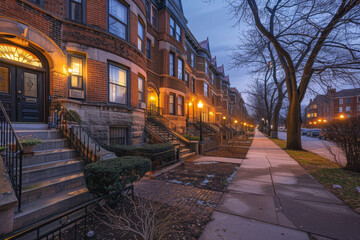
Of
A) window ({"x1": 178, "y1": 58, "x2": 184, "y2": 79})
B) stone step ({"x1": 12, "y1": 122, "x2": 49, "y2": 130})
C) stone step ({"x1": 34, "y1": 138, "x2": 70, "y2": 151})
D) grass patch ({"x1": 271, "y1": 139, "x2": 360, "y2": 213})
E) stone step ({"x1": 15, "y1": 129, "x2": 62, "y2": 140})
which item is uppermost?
window ({"x1": 178, "y1": 58, "x2": 184, "y2": 79})

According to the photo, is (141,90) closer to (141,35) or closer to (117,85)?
(117,85)

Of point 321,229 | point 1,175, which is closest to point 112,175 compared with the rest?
point 1,175

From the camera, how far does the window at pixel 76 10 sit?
22.8 ft

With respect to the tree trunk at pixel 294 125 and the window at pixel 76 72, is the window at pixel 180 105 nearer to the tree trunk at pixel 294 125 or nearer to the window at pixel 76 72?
the tree trunk at pixel 294 125

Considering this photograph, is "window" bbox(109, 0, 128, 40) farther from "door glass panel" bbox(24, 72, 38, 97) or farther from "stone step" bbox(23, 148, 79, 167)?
"stone step" bbox(23, 148, 79, 167)

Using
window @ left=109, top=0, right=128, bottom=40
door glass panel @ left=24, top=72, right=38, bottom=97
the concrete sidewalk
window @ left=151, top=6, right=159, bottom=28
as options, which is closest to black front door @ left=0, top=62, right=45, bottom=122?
door glass panel @ left=24, top=72, right=38, bottom=97

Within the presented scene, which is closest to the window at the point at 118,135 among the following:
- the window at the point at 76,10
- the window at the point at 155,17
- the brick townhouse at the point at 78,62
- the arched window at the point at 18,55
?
the brick townhouse at the point at 78,62

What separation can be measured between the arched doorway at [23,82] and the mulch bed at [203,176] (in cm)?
558

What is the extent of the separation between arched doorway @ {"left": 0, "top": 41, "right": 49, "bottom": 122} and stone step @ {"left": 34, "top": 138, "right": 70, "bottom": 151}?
1965 millimetres

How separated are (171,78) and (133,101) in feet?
21.6

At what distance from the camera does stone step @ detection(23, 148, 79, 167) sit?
13.6 feet

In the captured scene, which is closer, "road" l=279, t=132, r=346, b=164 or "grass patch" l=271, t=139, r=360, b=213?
"grass patch" l=271, t=139, r=360, b=213

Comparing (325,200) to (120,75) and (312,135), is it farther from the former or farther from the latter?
(312,135)

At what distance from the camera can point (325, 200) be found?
3.94 metres
